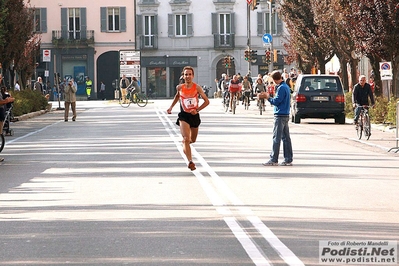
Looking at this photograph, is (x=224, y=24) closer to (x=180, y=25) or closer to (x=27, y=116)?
(x=180, y=25)

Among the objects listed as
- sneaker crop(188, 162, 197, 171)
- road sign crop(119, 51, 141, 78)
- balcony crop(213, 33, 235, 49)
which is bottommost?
sneaker crop(188, 162, 197, 171)

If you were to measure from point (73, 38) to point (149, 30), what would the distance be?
6.03m

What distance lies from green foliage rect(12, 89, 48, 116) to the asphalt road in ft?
60.3

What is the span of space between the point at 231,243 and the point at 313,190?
499 centimetres

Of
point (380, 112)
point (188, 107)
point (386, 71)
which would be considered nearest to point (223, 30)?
point (380, 112)

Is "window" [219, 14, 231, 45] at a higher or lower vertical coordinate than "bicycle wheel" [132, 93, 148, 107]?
higher

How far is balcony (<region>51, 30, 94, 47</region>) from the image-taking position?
272 feet

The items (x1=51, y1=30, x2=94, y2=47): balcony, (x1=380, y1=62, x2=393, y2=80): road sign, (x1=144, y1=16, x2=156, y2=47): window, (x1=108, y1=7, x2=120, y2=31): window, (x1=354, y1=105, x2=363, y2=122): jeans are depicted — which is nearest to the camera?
(x1=354, y1=105, x2=363, y2=122): jeans

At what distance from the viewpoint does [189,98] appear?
1805 cm

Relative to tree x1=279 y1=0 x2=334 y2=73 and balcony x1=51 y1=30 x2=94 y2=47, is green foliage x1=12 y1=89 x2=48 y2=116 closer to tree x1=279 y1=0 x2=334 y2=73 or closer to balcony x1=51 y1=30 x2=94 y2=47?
tree x1=279 y1=0 x2=334 y2=73

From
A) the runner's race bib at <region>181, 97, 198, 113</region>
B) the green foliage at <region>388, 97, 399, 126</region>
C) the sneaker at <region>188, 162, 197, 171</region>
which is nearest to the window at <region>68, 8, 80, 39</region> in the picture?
the green foliage at <region>388, 97, 399, 126</region>

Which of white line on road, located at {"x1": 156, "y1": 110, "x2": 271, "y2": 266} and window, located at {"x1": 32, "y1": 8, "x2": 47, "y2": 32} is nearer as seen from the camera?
white line on road, located at {"x1": 156, "y1": 110, "x2": 271, "y2": 266}

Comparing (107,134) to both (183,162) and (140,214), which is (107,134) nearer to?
(183,162)

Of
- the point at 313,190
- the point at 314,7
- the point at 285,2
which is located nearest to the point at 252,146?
the point at 313,190
